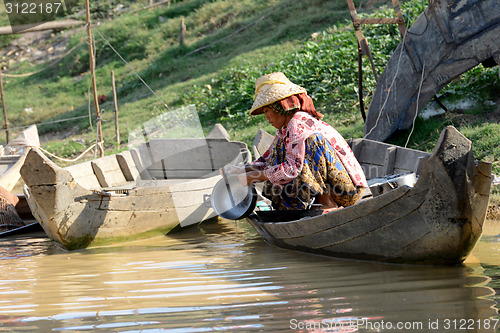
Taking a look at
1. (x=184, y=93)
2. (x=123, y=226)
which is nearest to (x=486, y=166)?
(x=123, y=226)

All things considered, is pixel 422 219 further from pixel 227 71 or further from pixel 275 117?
pixel 227 71

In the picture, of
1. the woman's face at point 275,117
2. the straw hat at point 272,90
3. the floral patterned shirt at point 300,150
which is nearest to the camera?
the floral patterned shirt at point 300,150

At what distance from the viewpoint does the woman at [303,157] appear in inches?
180

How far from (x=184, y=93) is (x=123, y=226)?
7636mm

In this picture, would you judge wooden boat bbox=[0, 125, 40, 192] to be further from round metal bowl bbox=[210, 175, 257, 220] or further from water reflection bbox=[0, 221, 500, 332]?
round metal bowl bbox=[210, 175, 257, 220]

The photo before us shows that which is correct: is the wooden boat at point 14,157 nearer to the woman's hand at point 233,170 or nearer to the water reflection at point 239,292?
the water reflection at point 239,292

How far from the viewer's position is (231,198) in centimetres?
535

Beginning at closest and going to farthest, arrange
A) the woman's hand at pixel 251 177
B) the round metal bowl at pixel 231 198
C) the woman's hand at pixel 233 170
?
the woman's hand at pixel 251 177
the woman's hand at pixel 233 170
the round metal bowl at pixel 231 198

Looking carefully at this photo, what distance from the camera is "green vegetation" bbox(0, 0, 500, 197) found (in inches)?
344

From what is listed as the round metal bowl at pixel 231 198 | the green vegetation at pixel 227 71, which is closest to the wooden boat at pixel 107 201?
the round metal bowl at pixel 231 198

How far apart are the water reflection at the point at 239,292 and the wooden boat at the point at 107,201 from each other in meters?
0.33

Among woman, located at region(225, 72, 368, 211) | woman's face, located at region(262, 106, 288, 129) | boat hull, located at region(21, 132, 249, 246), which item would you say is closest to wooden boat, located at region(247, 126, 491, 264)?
woman, located at region(225, 72, 368, 211)

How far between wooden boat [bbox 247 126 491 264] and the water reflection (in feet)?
0.41

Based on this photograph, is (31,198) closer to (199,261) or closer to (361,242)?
(199,261)
